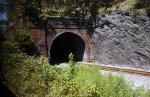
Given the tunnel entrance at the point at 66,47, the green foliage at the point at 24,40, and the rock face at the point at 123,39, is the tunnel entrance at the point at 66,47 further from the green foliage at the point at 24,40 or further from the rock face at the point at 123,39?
the green foliage at the point at 24,40

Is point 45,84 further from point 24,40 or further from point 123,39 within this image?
point 24,40

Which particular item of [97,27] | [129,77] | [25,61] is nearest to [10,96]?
[25,61]

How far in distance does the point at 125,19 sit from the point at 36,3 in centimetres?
873

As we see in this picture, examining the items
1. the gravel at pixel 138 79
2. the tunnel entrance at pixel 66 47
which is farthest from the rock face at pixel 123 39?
the tunnel entrance at pixel 66 47

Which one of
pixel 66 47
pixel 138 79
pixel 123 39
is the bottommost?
pixel 138 79

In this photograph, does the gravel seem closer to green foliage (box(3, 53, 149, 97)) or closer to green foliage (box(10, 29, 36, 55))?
green foliage (box(3, 53, 149, 97))

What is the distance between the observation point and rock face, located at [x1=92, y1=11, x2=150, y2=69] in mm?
23500

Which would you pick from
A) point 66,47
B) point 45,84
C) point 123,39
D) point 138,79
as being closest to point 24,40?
point 66,47

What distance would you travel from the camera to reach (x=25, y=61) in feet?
52.7

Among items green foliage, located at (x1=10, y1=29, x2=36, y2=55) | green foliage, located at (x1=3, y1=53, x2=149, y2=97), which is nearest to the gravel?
green foliage, located at (x1=3, y1=53, x2=149, y2=97)

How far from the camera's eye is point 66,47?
101ft

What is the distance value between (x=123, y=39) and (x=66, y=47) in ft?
24.9

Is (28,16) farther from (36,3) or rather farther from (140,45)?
(140,45)

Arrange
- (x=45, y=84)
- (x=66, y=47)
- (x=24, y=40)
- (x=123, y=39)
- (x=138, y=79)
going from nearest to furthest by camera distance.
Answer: (x=45, y=84) < (x=138, y=79) < (x=123, y=39) < (x=24, y=40) < (x=66, y=47)
